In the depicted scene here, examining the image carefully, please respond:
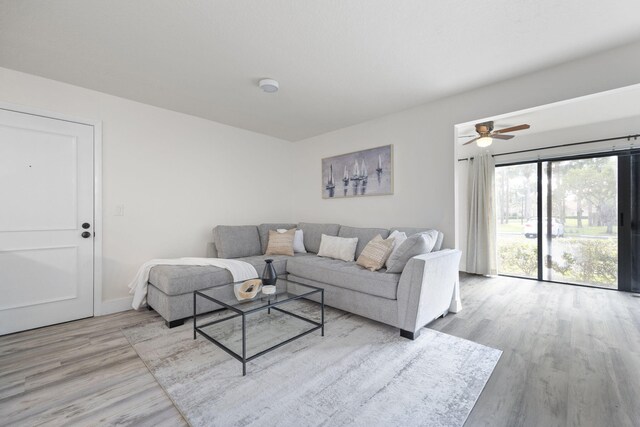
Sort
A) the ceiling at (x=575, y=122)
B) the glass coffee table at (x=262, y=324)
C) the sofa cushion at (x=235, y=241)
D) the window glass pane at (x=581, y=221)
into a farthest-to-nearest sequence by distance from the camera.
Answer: the window glass pane at (x=581, y=221)
the sofa cushion at (x=235, y=241)
the ceiling at (x=575, y=122)
the glass coffee table at (x=262, y=324)

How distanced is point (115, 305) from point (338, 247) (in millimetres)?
Answer: 2624

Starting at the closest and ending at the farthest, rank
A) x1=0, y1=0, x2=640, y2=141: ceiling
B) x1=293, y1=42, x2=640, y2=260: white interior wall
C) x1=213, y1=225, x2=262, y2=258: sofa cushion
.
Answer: x1=0, y1=0, x2=640, y2=141: ceiling < x1=293, y1=42, x2=640, y2=260: white interior wall < x1=213, y1=225, x2=262, y2=258: sofa cushion

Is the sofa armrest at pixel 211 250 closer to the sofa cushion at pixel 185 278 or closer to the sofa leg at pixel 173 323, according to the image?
the sofa cushion at pixel 185 278

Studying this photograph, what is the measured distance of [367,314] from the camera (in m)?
2.67

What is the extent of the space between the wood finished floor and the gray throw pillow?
73 centimetres

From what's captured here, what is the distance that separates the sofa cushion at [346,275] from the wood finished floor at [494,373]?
2.25 ft

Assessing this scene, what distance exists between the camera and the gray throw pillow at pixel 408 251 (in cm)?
251

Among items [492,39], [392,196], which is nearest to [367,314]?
[392,196]

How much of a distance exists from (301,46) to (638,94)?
3.62 metres

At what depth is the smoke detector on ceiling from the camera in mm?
2640

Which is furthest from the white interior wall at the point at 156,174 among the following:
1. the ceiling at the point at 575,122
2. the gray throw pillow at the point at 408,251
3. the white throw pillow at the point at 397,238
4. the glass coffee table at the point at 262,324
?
the ceiling at the point at 575,122

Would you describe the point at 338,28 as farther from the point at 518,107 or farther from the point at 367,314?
the point at 367,314

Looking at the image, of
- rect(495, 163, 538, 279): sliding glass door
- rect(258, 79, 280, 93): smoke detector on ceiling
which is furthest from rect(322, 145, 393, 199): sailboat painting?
rect(495, 163, 538, 279): sliding glass door

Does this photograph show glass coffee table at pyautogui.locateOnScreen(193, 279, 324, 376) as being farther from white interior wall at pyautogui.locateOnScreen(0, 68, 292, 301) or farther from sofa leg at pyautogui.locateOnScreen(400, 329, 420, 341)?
white interior wall at pyautogui.locateOnScreen(0, 68, 292, 301)
